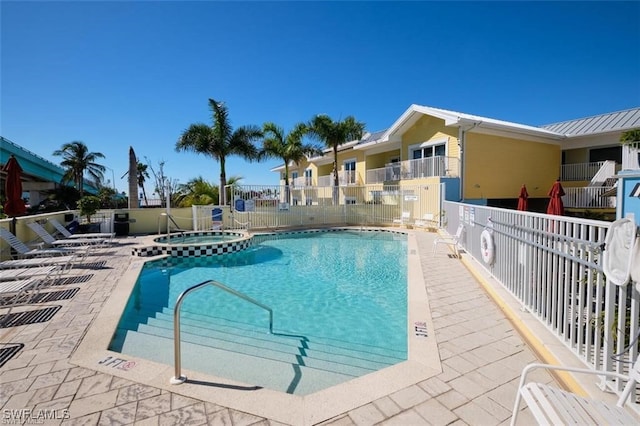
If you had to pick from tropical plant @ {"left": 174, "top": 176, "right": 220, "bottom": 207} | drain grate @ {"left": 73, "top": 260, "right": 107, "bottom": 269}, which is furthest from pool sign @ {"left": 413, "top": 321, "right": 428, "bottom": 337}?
tropical plant @ {"left": 174, "top": 176, "right": 220, "bottom": 207}

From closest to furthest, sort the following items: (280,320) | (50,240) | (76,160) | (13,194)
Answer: (280,320)
(13,194)
(50,240)
(76,160)

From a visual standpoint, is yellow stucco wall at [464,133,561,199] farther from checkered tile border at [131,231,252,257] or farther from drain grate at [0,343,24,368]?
drain grate at [0,343,24,368]

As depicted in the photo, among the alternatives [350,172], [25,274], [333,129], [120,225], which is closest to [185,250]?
[25,274]

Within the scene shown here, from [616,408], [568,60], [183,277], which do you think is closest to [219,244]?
[183,277]

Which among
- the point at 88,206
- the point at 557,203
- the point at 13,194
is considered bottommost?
the point at 557,203

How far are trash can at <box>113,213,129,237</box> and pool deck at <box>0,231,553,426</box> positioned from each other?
1088cm

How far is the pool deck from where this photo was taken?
2211 millimetres

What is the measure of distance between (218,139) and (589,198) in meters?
21.0

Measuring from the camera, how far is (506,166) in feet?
54.2

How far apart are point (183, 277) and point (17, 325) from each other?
139 inches

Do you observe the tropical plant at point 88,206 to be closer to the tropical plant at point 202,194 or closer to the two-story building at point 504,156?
the tropical plant at point 202,194

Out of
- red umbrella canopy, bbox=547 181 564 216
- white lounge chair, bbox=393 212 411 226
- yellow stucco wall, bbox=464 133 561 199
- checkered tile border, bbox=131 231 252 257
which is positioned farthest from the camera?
white lounge chair, bbox=393 212 411 226

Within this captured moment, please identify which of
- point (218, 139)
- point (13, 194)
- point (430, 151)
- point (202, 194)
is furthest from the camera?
point (202, 194)

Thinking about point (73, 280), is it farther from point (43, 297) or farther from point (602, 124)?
point (602, 124)
